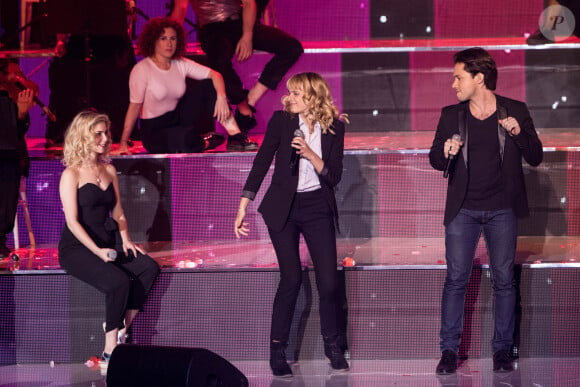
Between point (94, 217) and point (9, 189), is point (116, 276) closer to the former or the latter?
point (94, 217)

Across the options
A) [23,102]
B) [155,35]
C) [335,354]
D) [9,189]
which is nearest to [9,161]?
[9,189]

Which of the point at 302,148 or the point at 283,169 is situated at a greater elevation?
the point at 302,148

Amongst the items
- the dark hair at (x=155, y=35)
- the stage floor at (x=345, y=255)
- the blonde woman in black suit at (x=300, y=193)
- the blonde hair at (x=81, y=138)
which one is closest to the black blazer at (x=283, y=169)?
the blonde woman in black suit at (x=300, y=193)

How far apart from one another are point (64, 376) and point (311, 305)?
1413 millimetres

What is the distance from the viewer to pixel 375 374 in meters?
5.06

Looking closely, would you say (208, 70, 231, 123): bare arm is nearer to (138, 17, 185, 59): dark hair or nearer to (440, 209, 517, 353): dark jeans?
(138, 17, 185, 59): dark hair

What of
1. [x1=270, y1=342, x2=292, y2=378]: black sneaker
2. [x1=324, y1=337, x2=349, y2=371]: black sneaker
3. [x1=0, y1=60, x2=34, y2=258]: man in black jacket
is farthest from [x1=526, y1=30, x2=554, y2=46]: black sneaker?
[x1=0, y1=60, x2=34, y2=258]: man in black jacket

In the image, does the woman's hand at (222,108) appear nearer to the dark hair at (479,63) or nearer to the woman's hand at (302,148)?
the woman's hand at (302,148)

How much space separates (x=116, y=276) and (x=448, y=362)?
5.95 ft

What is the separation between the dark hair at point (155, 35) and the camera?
21.2 feet

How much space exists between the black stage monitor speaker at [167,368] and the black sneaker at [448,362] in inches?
56.7

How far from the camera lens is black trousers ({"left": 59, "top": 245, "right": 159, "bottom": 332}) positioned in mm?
5066

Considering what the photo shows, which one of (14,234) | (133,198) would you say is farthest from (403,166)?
(14,234)

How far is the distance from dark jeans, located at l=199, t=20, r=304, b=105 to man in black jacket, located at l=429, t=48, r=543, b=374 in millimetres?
2161
